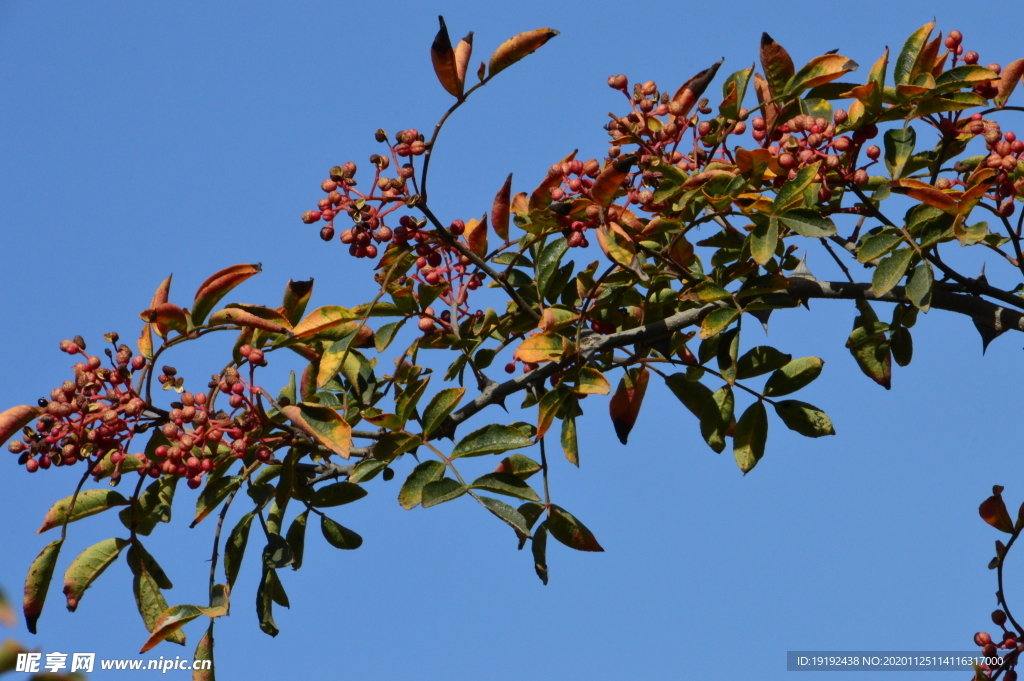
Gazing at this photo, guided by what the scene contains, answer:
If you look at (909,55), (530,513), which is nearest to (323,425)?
(530,513)

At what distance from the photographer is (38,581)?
2.32 metres

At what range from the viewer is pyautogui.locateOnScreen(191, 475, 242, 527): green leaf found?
7.75 feet

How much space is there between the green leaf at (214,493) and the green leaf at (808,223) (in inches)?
54.3

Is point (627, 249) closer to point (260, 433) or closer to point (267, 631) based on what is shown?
point (260, 433)

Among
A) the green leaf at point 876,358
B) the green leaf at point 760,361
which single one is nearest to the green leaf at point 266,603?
the green leaf at point 760,361

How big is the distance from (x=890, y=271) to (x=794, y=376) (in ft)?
1.13

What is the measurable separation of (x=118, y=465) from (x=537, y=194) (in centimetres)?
113

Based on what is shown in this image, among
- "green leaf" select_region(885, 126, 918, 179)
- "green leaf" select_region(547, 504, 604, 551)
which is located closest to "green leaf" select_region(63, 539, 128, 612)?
"green leaf" select_region(547, 504, 604, 551)

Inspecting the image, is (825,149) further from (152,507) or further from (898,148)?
(152,507)

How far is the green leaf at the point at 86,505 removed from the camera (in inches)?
94.0

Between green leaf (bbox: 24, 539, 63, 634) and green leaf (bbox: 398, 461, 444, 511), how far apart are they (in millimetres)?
848

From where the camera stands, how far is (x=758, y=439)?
7.59 feet

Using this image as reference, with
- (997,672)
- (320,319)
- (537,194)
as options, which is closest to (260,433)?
(320,319)

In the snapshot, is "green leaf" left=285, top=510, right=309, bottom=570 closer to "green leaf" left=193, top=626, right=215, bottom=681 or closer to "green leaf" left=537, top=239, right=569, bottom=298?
"green leaf" left=193, top=626, right=215, bottom=681
